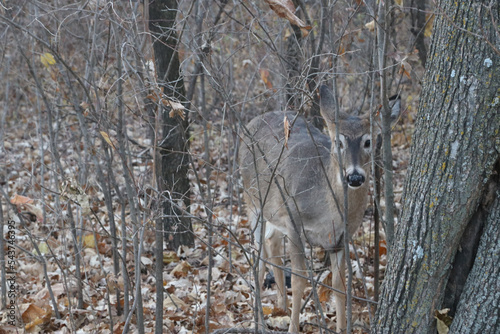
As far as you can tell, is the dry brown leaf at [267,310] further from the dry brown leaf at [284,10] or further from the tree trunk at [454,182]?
the dry brown leaf at [284,10]

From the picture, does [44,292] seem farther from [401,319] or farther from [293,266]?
[401,319]

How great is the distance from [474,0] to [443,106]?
0.50 metres

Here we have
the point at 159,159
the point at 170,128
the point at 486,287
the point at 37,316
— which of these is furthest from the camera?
the point at 170,128

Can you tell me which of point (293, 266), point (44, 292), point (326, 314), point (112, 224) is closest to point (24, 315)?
point (44, 292)

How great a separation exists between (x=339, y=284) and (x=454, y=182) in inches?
89.8

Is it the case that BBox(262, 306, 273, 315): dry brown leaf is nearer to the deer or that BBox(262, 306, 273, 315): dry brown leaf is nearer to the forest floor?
the forest floor

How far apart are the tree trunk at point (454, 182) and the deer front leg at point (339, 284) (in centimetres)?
168

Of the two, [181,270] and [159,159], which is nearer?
[159,159]

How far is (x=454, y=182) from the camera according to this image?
2.95 metres

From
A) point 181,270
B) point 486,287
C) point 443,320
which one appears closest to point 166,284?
point 181,270

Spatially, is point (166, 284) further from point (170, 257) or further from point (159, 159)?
point (159, 159)

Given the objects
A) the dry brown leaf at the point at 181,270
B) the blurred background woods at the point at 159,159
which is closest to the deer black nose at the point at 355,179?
the blurred background woods at the point at 159,159

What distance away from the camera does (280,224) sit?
5645 millimetres

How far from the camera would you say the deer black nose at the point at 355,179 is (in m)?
4.54
